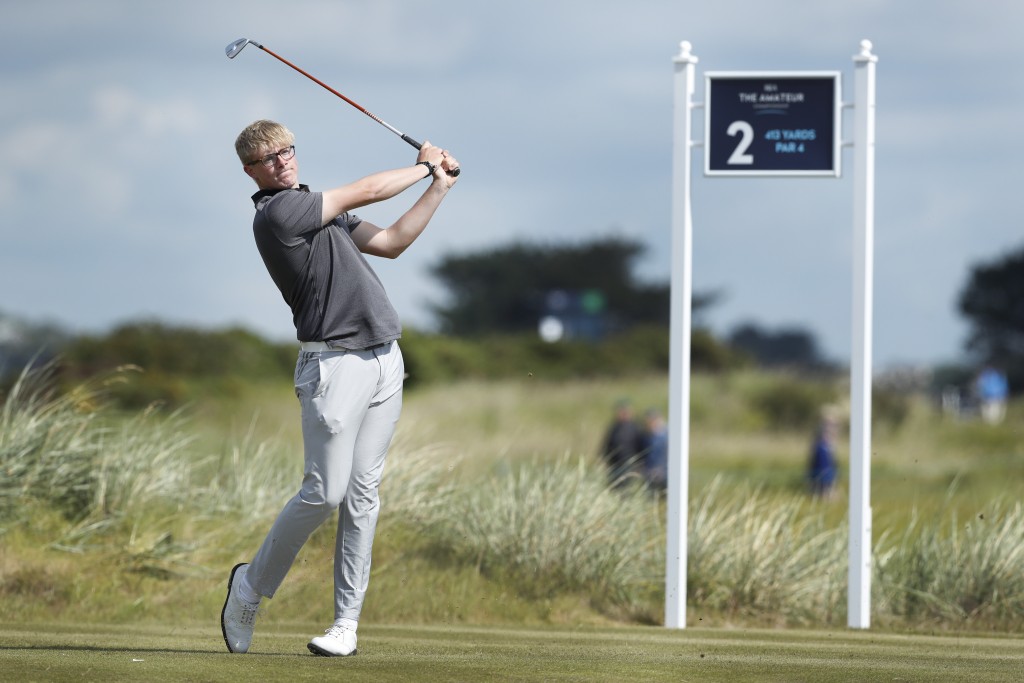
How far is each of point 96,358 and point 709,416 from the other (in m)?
14.8

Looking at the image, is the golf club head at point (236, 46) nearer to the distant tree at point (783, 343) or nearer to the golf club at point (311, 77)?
the golf club at point (311, 77)

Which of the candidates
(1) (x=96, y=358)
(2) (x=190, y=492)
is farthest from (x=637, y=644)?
(1) (x=96, y=358)

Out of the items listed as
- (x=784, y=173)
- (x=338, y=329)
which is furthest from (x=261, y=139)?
(x=784, y=173)

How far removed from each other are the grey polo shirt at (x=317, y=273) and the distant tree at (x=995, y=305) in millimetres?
68019

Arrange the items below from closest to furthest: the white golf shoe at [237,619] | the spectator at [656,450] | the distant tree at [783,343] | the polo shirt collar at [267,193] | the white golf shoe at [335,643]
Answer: the polo shirt collar at [267,193]
the white golf shoe at [335,643]
the white golf shoe at [237,619]
the spectator at [656,450]
the distant tree at [783,343]

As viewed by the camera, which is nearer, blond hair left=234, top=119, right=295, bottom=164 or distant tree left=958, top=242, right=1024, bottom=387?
blond hair left=234, top=119, right=295, bottom=164

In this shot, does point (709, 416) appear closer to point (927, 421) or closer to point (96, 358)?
point (927, 421)

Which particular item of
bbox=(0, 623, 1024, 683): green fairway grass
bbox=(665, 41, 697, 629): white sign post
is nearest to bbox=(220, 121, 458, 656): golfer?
bbox=(0, 623, 1024, 683): green fairway grass

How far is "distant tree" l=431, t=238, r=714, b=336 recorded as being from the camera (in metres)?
72.1

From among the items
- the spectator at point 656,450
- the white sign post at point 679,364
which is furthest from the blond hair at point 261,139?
the spectator at point 656,450

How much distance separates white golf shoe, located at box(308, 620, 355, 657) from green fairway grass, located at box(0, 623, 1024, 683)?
0.05m

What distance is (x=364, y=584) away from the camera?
6301 millimetres

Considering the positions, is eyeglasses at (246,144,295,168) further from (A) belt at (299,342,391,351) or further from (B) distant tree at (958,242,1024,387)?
(B) distant tree at (958,242,1024,387)

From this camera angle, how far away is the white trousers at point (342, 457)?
5.93m
